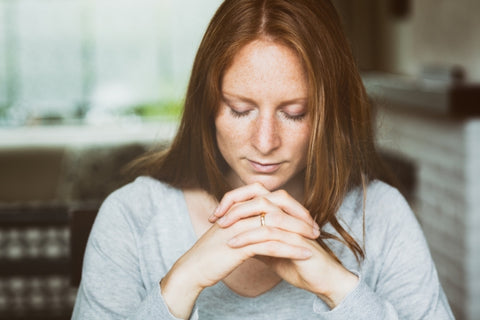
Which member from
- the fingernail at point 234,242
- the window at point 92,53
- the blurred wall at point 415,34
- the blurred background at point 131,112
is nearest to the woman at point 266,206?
the fingernail at point 234,242

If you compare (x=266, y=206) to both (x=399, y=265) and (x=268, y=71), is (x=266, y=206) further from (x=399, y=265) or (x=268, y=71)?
(x=399, y=265)

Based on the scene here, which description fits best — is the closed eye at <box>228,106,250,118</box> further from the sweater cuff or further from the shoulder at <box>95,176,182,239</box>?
the sweater cuff

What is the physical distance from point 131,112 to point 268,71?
548 centimetres

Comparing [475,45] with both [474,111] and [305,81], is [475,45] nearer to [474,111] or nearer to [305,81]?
[474,111]

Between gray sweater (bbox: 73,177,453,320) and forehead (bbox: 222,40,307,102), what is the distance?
0.28 meters

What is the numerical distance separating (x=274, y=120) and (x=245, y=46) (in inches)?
5.3

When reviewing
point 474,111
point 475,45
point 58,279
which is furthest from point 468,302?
point 58,279

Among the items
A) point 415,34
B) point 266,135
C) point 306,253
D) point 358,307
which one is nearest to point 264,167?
point 266,135

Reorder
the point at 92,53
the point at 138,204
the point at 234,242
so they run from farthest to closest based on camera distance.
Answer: the point at 92,53
the point at 138,204
the point at 234,242

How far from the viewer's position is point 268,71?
107 centimetres

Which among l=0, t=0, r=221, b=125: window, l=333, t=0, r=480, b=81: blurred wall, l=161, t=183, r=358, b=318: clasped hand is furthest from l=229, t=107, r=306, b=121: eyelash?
l=0, t=0, r=221, b=125: window

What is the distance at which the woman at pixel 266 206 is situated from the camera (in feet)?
3.36

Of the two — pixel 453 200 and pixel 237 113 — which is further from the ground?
pixel 237 113

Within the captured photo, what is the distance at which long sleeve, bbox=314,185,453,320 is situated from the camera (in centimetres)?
114
